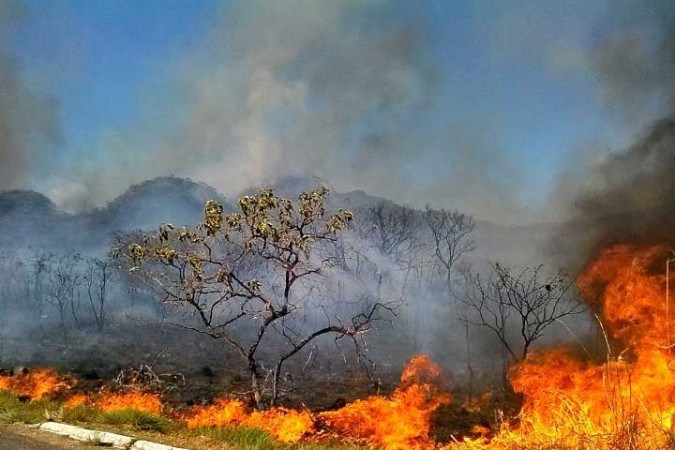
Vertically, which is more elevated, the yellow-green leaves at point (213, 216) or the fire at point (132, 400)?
the yellow-green leaves at point (213, 216)

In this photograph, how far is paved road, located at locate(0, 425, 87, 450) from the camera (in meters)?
7.83

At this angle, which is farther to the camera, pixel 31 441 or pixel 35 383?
pixel 35 383

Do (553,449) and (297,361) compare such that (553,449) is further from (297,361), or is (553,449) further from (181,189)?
(181,189)

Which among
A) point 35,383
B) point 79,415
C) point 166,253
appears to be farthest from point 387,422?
point 35,383

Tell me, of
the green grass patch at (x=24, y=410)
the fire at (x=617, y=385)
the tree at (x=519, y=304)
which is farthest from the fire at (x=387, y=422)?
the tree at (x=519, y=304)

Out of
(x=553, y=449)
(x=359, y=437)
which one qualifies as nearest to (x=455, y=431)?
(x=359, y=437)

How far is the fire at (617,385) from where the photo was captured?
603cm

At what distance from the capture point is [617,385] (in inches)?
502

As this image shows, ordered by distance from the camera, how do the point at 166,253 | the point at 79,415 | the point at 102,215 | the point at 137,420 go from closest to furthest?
1. the point at 137,420
2. the point at 79,415
3. the point at 166,253
4. the point at 102,215

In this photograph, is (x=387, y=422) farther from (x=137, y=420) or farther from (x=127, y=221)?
(x=127, y=221)

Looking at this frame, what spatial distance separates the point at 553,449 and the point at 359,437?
6777 millimetres

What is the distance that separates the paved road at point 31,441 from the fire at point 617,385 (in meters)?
5.85

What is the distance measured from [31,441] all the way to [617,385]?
12.2 metres

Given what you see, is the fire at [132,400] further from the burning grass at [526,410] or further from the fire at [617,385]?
the fire at [617,385]
